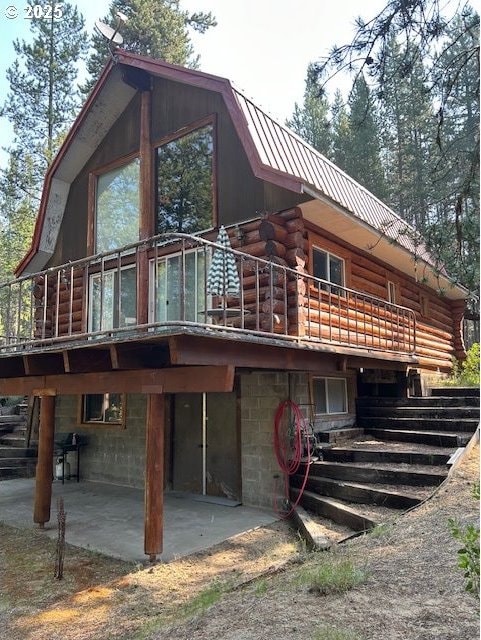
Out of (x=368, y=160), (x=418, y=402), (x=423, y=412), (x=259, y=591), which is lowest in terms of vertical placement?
(x=259, y=591)

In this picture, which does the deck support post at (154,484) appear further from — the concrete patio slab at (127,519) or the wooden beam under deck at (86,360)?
the wooden beam under deck at (86,360)

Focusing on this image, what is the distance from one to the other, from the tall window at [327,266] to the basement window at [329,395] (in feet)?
6.22

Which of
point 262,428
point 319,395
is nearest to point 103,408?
point 262,428

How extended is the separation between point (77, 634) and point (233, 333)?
3165 mm

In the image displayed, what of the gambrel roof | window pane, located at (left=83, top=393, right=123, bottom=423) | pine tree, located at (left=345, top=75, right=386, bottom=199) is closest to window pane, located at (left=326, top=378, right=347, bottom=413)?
the gambrel roof

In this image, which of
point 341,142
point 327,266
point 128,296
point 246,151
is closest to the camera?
point 246,151

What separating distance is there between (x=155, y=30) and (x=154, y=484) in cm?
1961

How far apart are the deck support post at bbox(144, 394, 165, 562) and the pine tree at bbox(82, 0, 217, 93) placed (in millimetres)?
17910

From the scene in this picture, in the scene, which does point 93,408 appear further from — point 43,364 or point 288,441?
point 288,441

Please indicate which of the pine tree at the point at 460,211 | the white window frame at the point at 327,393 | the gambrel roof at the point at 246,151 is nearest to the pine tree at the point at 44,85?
the gambrel roof at the point at 246,151

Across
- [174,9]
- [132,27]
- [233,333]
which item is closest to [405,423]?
[233,333]

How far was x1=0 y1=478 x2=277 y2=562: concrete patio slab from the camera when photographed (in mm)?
6547

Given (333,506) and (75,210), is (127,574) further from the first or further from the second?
(75,210)

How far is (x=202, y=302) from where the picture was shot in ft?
28.3
